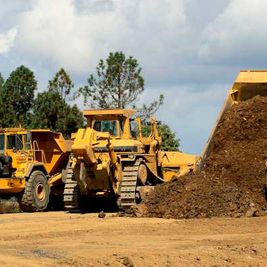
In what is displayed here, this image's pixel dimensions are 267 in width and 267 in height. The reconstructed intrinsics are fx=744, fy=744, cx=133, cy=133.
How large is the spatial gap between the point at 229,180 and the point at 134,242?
5.89 meters

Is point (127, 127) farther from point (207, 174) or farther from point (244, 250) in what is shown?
point (244, 250)

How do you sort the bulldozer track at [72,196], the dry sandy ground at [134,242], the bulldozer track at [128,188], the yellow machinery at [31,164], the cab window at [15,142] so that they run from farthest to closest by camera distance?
the cab window at [15,142]
the yellow machinery at [31,164]
the bulldozer track at [72,196]
the bulldozer track at [128,188]
the dry sandy ground at [134,242]

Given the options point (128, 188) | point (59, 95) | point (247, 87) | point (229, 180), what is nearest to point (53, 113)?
point (59, 95)

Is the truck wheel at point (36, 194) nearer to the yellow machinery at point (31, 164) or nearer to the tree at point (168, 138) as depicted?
the yellow machinery at point (31, 164)

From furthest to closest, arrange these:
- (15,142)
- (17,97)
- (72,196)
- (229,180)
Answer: (17,97), (15,142), (72,196), (229,180)

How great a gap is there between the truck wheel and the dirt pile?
16.9 feet

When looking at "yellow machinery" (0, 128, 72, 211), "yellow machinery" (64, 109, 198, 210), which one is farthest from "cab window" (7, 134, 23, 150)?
"yellow machinery" (64, 109, 198, 210)

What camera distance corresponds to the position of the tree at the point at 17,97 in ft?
127

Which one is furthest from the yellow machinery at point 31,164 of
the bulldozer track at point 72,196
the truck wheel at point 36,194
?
the bulldozer track at point 72,196

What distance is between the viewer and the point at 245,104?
1977 centimetres

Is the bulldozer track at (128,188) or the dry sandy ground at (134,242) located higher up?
the bulldozer track at (128,188)

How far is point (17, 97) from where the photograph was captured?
39406 millimetres

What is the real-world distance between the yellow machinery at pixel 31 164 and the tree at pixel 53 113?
1410 centimetres

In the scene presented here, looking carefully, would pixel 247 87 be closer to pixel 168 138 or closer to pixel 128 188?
pixel 128 188
